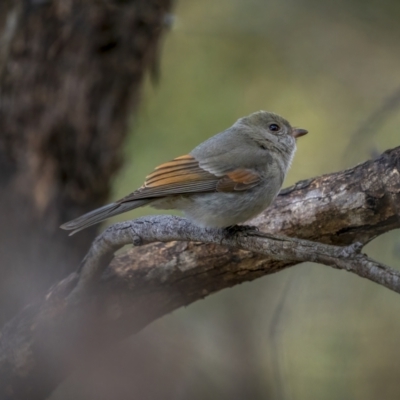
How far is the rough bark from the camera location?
540cm

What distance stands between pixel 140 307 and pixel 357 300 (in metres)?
1.64

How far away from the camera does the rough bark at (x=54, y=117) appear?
5.40 m

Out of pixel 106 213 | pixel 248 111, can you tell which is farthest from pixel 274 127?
pixel 248 111

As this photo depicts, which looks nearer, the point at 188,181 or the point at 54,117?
the point at 188,181

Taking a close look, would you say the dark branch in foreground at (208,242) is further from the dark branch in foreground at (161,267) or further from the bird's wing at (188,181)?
the bird's wing at (188,181)

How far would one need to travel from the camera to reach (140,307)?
446cm

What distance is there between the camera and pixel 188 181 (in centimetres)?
411

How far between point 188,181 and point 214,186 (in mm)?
178

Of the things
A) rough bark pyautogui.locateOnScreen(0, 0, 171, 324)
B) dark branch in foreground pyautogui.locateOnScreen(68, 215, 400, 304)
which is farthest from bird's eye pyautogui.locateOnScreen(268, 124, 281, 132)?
rough bark pyautogui.locateOnScreen(0, 0, 171, 324)

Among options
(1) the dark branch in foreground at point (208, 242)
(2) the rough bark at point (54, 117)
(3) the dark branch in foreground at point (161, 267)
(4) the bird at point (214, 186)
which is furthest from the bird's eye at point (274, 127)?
(2) the rough bark at point (54, 117)

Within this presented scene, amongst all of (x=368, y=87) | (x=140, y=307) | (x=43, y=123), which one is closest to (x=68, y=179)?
(x=43, y=123)

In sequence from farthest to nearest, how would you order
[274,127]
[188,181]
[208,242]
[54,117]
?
[54,117] < [274,127] < [188,181] < [208,242]

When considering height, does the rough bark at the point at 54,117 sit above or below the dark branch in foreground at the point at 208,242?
above

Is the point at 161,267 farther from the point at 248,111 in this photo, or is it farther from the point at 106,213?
the point at 248,111
